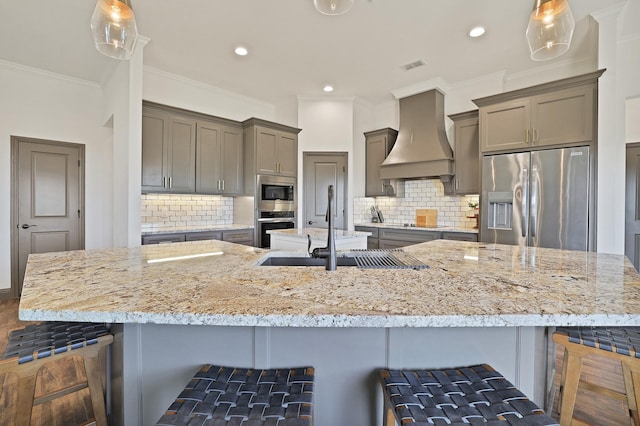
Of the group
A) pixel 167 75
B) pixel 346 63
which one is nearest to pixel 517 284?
pixel 346 63

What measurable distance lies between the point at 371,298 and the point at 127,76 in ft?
12.0

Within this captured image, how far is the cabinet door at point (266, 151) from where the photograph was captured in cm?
453

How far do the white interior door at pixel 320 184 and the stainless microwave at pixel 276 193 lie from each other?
0.83 ft

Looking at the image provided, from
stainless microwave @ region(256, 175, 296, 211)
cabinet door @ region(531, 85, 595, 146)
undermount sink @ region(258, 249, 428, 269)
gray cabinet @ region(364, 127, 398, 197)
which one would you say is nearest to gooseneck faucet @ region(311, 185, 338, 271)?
undermount sink @ region(258, 249, 428, 269)

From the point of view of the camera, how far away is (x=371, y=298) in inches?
35.5

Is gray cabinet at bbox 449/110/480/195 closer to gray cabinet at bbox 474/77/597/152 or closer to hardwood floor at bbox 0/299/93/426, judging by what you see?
gray cabinet at bbox 474/77/597/152

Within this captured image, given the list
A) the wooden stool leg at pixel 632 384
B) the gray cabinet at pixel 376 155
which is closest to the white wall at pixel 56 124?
the gray cabinet at pixel 376 155

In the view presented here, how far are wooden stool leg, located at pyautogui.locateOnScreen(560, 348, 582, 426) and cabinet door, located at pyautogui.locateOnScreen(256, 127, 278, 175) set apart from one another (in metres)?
4.01

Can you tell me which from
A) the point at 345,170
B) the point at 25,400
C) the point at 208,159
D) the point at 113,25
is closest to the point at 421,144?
the point at 345,170

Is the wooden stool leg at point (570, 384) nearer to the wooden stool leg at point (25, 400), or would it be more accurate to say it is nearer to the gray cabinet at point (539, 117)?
the wooden stool leg at point (25, 400)

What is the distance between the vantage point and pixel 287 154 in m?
4.85

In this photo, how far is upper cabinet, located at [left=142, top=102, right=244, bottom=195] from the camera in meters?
3.71

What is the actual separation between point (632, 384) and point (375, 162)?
4148mm

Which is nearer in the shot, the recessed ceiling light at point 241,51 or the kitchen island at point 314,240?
the kitchen island at point 314,240
